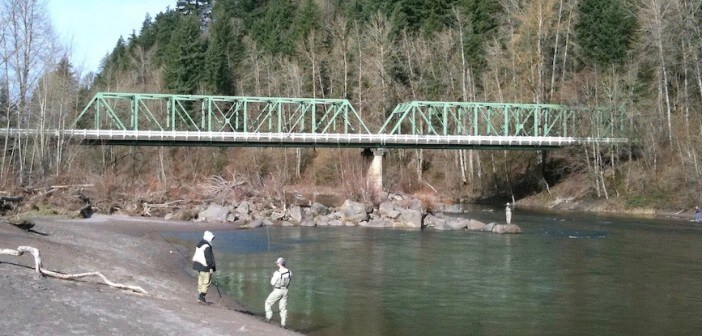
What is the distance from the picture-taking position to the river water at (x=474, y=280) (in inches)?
773

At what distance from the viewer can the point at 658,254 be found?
33.7 meters

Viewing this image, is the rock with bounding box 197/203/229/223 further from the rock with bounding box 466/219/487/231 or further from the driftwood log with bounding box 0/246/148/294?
the driftwood log with bounding box 0/246/148/294

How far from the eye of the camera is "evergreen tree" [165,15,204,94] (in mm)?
99250

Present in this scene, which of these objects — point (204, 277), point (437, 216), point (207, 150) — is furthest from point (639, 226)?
point (207, 150)

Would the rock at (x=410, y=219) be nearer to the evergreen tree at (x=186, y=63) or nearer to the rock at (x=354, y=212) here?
the rock at (x=354, y=212)

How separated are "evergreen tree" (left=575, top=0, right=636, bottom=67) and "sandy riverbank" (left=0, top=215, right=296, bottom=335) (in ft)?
182

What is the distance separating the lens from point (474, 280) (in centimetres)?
2619

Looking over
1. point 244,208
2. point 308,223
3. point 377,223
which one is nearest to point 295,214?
point 308,223

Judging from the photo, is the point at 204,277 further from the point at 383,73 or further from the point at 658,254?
the point at 383,73

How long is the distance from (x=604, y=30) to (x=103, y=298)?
66559 mm

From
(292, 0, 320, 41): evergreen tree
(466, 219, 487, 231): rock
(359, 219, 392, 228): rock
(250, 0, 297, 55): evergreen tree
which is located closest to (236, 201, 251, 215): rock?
(359, 219, 392, 228): rock

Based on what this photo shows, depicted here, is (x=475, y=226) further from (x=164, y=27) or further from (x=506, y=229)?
(x=164, y=27)

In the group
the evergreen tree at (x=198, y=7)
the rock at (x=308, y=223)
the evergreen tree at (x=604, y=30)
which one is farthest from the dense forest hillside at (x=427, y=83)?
the evergreen tree at (x=198, y=7)

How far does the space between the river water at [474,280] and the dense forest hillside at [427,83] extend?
50.4ft
